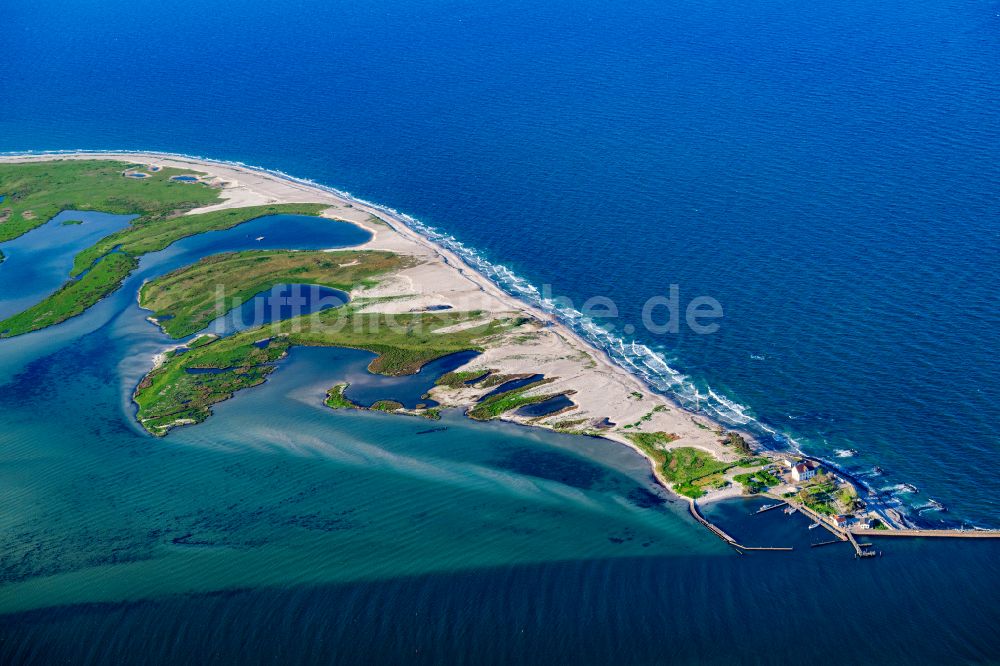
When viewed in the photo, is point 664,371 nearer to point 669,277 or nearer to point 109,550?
point 669,277

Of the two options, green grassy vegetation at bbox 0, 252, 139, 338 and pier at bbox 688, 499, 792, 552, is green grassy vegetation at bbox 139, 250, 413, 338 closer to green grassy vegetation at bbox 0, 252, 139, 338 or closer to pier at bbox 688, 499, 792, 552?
green grassy vegetation at bbox 0, 252, 139, 338

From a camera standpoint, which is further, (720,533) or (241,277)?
(241,277)

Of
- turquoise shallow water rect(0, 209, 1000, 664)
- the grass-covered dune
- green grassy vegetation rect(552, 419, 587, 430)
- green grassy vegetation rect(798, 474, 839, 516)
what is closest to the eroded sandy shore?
green grassy vegetation rect(552, 419, 587, 430)

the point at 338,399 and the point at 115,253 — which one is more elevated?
the point at 115,253

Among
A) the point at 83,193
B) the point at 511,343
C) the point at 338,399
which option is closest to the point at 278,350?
the point at 338,399

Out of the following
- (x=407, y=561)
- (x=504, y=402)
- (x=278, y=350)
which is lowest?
(x=407, y=561)

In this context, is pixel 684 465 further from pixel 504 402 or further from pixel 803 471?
pixel 504 402
